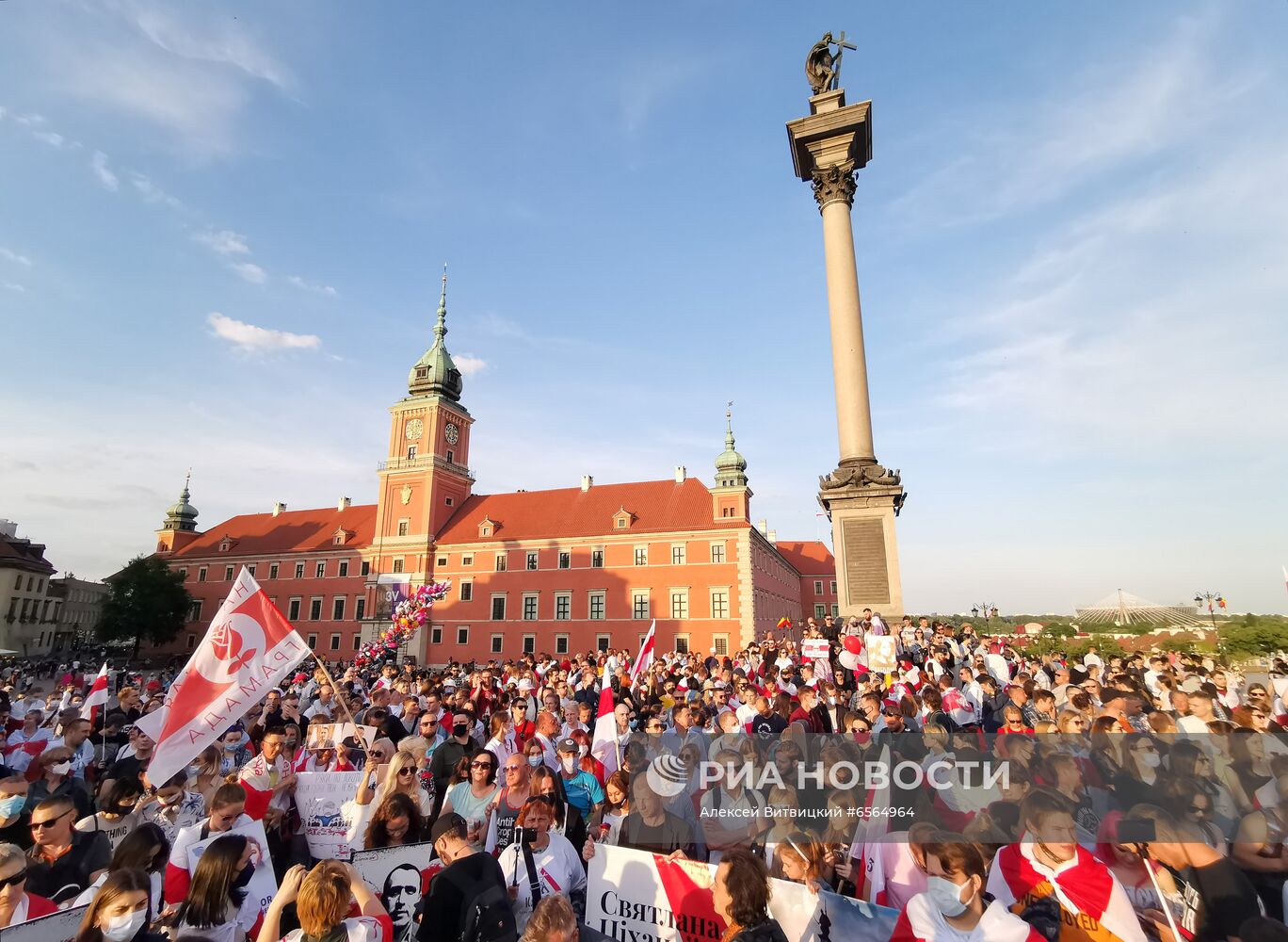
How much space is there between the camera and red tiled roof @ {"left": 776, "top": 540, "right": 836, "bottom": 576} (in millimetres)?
76938

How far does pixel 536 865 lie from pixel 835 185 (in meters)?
23.6

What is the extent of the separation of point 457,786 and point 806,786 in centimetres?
344

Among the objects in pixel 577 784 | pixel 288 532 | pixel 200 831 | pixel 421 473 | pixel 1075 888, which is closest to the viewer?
pixel 1075 888

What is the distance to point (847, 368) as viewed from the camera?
21234mm

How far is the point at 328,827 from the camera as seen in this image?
612 centimetres

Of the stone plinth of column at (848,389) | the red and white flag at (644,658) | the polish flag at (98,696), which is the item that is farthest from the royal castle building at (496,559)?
the polish flag at (98,696)

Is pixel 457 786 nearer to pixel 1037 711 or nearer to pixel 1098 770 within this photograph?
pixel 1098 770

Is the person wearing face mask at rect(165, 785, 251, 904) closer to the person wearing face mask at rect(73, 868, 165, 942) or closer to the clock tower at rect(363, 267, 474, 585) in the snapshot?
the person wearing face mask at rect(73, 868, 165, 942)

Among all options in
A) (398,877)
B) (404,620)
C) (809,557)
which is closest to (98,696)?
(398,877)

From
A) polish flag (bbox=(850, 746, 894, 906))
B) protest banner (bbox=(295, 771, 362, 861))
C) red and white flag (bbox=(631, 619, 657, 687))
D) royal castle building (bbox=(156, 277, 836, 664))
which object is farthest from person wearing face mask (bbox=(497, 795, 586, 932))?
royal castle building (bbox=(156, 277, 836, 664))

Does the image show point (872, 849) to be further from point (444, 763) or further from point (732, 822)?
point (444, 763)

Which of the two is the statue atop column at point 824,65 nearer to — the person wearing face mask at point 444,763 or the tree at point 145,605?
the person wearing face mask at point 444,763

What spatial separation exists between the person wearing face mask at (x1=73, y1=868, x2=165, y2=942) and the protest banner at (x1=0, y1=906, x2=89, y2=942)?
0.38 feet

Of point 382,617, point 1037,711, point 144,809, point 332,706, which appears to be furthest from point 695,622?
point 144,809
